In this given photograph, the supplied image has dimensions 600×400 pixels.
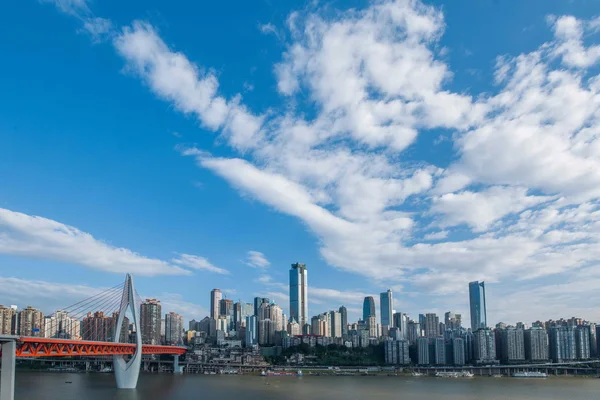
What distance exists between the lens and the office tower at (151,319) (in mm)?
89188

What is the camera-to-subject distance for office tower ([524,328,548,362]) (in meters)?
71.3

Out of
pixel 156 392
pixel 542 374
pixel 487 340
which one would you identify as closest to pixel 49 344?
pixel 156 392

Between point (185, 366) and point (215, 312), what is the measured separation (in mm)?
78529

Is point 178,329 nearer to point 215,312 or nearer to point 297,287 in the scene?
point 215,312

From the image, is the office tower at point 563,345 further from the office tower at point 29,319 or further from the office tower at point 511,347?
the office tower at point 29,319

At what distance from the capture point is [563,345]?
7081 cm

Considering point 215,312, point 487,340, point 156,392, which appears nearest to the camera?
point 156,392

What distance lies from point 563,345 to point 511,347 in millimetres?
6635

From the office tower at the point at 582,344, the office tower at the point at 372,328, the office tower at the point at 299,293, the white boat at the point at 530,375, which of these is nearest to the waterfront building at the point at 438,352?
the white boat at the point at 530,375

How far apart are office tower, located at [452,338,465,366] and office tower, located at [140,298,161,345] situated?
48.4 m

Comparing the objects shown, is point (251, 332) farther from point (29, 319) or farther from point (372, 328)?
point (29, 319)

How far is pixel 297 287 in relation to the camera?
546 feet

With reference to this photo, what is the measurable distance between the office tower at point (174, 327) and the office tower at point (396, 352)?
1784 inches

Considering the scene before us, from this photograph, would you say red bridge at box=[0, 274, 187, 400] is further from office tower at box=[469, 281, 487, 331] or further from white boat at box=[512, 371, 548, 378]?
office tower at box=[469, 281, 487, 331]
